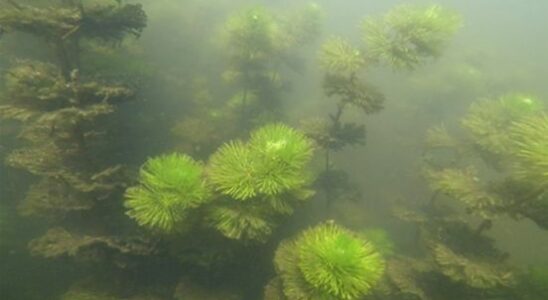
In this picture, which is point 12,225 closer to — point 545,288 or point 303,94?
point 545,288

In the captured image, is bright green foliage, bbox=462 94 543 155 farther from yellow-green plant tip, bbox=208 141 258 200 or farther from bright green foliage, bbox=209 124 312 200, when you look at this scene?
yellow-green plant tip, bbox=208 141 258 200

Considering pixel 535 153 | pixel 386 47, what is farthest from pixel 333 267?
pixel 386 47

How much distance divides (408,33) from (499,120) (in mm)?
2261

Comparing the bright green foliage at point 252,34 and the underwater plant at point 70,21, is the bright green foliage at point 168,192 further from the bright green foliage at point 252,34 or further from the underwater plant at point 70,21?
the bright green foliage at point 252,34

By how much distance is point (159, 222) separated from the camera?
14.7ft

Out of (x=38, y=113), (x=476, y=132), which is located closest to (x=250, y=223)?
(x=38, y=113)

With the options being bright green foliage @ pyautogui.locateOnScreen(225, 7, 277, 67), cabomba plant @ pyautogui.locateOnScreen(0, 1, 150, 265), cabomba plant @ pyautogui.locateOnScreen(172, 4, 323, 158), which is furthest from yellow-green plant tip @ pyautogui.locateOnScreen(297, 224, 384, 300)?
bright green foliage @ pyautogui.locateOnScreen(225, 7, 277, 67)

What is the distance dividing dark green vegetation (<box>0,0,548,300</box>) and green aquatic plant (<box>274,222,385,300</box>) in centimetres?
2

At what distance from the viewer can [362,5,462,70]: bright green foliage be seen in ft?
21.8

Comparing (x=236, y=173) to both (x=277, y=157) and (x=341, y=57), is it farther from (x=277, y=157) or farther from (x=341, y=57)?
(x=341, y=57)

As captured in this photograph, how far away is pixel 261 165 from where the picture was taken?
4383 mm

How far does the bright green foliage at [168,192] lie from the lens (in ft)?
14.4

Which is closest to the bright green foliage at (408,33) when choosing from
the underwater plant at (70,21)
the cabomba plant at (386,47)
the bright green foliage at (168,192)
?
the cabomba plant at (386,47)

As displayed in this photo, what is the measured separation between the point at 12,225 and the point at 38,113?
2344 millimetres
